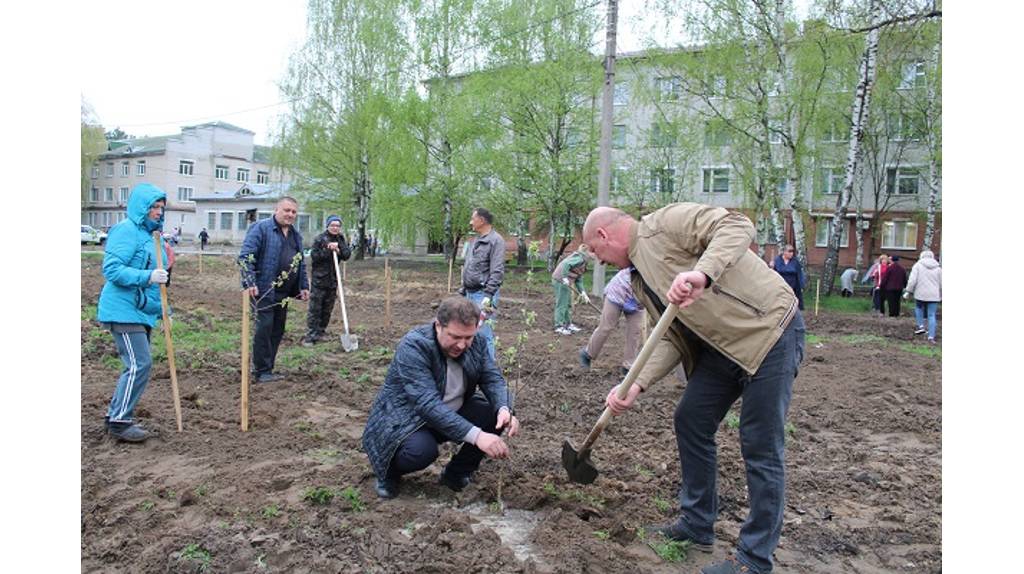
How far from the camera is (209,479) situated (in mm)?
4227

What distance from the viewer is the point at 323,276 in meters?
9.07

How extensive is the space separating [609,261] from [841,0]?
59.7 ft

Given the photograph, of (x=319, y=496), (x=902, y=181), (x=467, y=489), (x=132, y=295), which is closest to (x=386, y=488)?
(x=319, y=496)

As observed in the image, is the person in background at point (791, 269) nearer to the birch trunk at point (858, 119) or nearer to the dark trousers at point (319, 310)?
the birch trunk at point (858, 119)

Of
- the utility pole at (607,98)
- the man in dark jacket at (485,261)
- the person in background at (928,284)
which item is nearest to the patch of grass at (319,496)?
the man in dark jacket at (485,261)

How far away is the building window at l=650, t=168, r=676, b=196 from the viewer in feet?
90.1

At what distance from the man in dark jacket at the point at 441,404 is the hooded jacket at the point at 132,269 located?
1.97 metres

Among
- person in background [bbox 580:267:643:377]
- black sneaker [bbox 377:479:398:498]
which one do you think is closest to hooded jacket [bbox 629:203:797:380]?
black sneaker [bbox 377:479:398:498]

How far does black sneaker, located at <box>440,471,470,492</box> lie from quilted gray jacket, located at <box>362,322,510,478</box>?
387 mm

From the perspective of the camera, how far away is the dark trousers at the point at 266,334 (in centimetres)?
683

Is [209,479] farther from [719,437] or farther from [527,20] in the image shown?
[527,20]

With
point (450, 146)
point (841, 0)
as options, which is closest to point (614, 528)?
point (841, 0)

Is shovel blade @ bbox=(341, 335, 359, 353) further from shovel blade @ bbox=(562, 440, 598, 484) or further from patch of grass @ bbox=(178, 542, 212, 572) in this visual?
patch of grass @ bbox=(178, 542, 212, 572)

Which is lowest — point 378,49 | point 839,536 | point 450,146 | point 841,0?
point 839,536
